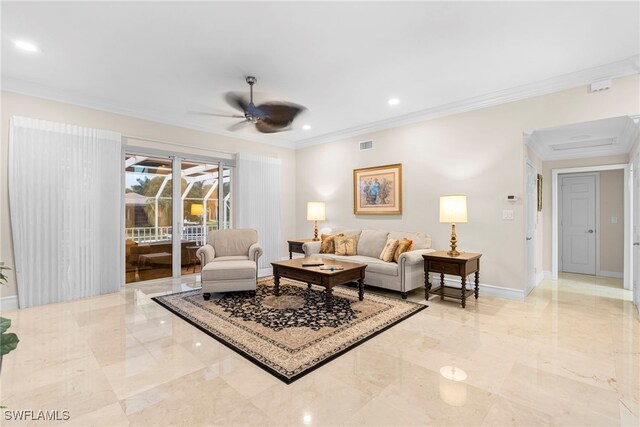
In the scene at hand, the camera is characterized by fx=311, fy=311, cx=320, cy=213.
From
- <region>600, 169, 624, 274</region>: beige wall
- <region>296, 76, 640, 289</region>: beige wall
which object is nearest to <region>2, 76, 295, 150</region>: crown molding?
<region>296, 76, 640, 289</region>: beige wall

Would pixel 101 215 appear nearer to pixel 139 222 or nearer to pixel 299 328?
pixel 139 222

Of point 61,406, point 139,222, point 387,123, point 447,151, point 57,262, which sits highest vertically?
point 387,123

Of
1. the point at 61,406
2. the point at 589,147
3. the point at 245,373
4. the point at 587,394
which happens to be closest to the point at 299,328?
the point at 245,373

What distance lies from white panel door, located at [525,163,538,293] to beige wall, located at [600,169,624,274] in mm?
1941

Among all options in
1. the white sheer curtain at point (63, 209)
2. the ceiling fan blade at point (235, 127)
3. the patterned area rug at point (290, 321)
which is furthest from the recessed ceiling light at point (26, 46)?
the patterned area rug at point (290, 321)

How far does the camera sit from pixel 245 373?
7.68ft

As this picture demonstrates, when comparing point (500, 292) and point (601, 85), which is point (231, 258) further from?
point (601, 85)

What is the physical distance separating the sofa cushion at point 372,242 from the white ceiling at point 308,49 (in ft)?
6.85

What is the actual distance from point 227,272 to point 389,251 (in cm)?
233

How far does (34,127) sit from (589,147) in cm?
801

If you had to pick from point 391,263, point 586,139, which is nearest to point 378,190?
point 391,263

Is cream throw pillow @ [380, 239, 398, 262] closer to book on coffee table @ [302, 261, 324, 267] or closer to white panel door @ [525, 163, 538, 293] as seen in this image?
book on coffee table @ [302, 261, 324, 267]

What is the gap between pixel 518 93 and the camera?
13.3 ft

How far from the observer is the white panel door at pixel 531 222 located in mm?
4523
